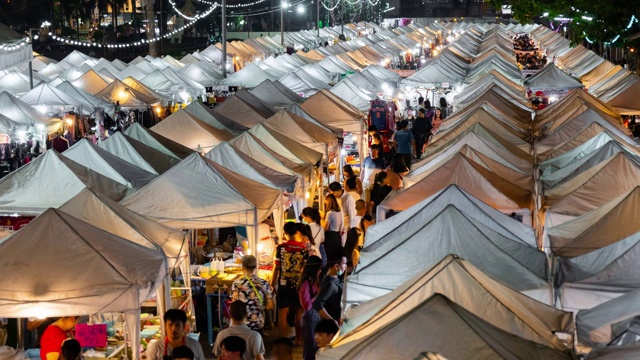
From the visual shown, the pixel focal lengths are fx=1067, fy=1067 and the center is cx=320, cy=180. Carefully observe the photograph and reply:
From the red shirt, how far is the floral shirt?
1.79 m

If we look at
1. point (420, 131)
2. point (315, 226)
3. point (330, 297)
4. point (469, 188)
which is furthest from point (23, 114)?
point (330, 297)

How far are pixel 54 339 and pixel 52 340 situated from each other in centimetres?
2

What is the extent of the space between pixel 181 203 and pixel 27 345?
10.5 ft

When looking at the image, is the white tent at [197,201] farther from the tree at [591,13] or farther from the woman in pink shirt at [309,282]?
the tree at [591,13]

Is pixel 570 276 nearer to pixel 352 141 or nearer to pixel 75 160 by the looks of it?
pixel 75 160

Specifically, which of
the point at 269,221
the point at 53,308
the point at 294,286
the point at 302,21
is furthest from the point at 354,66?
the point at 302,21

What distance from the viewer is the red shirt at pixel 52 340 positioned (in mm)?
9602

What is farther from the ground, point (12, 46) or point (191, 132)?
point (12, 46)

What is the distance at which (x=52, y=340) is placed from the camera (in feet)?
31.6

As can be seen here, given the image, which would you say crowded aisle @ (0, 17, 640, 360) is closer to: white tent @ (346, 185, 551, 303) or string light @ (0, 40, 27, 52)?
A: white tent @ (346, 185, 551, 303)

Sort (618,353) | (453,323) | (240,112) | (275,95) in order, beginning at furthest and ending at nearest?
(275,95), (240,112), (453,323), (618,353)

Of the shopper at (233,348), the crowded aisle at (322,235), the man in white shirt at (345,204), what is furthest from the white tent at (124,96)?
the shopper at (233,348)

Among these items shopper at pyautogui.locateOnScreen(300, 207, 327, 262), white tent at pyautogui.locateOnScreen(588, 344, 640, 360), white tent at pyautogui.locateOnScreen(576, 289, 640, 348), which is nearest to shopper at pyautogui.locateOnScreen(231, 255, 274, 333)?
shopper at pyautogui.locateOnScreen(300, 207, 327, 262)

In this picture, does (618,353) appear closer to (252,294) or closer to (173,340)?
(173,340)
